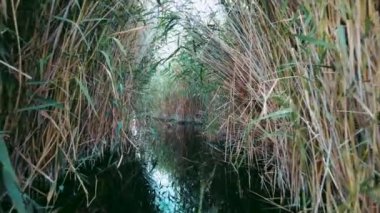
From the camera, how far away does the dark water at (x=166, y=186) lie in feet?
4.59

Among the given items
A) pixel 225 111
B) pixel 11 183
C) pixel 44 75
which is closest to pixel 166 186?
pixel 44 75

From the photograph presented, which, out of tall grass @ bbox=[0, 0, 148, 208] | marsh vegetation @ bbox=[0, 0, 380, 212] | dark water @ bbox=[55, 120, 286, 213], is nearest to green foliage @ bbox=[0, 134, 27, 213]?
marsh vegetation @ bbox=[0, 0, 380, 212]

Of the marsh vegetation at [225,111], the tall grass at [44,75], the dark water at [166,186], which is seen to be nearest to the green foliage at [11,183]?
the marsh vegetation at [225,111]

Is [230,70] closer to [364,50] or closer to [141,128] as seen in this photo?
[141,128]

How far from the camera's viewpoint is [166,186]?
178 centimetres

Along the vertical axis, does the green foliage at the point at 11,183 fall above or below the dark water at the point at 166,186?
above

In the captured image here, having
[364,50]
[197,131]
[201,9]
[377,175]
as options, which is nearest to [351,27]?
[364,50]

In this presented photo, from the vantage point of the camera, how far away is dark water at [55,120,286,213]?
140 cm

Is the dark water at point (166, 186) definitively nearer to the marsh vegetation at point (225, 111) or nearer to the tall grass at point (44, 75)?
the marsh vegetation at point (225, 111)

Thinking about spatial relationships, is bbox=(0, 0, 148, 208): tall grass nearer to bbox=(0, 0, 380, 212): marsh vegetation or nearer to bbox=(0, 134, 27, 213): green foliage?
bbox=(0, 0, 380, 212): marsh vegetation

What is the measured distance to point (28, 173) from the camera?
1156 mm

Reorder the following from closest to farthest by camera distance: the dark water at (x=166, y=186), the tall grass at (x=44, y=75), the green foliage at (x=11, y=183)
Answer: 1. the green foliage at (x=11, y=183)
2. the tall grass at (x=44, y=75)
3. the dark water at (x=166, y=186)

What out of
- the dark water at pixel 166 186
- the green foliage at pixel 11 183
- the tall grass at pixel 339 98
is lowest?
the dark water at pixel 166 186

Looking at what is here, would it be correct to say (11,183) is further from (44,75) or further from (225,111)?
(225,111)
